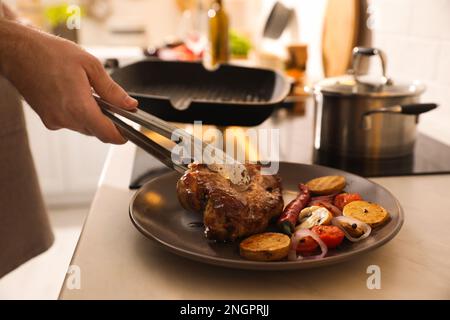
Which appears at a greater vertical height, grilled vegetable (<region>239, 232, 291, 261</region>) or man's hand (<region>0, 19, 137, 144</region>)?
man's hand (<region>0, 19, 137, 144</region>)

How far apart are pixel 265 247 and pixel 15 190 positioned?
0.83 m

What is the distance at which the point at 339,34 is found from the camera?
1.76m

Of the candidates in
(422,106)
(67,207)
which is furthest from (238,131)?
(67,207)

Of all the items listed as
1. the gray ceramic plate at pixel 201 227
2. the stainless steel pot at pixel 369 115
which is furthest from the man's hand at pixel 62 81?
the stainless steel pot at pixel 369 115

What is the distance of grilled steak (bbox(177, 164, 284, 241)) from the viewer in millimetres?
679

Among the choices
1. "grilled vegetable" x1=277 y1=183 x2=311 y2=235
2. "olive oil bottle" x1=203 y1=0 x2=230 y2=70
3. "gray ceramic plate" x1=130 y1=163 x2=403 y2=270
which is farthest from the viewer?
"olive oil bottle" x1=203 y1=0 x2=230 y2=70

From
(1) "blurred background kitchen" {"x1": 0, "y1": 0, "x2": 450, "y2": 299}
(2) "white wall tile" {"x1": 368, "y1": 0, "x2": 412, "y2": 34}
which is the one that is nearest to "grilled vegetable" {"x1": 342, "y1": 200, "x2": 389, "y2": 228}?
(1) "blurred background kitchen" {"x1": 0, "y1": 0, "x2": 450, "y2": 299}

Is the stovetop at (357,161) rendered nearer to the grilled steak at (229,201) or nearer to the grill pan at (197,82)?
the grill pan at (197,82)

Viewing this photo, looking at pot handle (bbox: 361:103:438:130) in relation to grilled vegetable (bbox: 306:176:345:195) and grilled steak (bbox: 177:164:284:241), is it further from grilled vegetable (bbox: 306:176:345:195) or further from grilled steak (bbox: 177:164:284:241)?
grilled steak (bbox: 177:164:284:241)

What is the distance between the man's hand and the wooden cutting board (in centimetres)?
104

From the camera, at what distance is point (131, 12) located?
3967 mm

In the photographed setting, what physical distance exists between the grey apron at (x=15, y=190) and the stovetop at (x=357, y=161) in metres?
0.30

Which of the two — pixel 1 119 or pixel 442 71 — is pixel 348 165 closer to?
pixel 442 71

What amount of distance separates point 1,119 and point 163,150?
0.57 m
